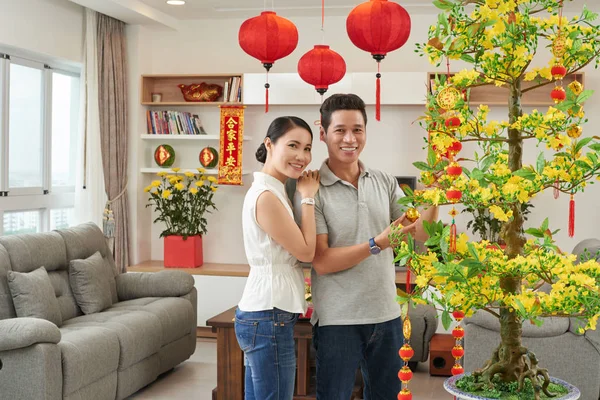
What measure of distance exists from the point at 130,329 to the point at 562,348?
246cm

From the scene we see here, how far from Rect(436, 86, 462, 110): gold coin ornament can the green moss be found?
65cm

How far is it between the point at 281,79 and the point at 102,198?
179cm

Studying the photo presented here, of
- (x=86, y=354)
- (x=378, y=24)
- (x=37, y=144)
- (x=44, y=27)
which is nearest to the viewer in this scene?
(x=378, y=24)

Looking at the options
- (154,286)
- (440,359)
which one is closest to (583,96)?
(440,359)

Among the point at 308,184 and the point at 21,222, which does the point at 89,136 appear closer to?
the point at 21,222

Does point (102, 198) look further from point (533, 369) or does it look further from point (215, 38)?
point (533, 369)

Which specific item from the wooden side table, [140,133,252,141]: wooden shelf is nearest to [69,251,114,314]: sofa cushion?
[140,133,252,141]: wooden shelf

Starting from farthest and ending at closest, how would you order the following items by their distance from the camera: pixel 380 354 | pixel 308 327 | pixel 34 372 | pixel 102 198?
pixel 102 198 → pixel 308 327 → pixel 34 372 → pixel 380 354

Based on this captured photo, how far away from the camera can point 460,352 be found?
→ 6.92 feet

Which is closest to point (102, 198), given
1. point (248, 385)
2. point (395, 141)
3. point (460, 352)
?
point (395, 141)

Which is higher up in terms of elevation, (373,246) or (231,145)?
(231,145)

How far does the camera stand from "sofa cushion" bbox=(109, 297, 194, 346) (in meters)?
5.03

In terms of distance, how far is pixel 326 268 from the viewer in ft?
7.90

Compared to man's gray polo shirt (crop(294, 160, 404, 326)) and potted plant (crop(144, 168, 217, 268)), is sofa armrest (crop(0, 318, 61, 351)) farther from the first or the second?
potted plant (crop(144, 168, 217, 268))
